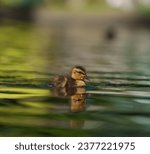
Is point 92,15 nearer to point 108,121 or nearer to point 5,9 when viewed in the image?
point 5,9

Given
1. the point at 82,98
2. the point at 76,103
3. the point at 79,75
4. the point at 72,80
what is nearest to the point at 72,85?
the point at 72,80

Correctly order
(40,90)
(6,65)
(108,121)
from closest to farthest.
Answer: (108,121) < (40,90) < (6,65)

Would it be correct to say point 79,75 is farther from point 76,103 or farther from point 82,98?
point 76,103

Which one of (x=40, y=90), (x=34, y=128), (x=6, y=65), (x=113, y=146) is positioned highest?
(x=6, y=65)

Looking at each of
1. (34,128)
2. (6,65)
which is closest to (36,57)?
(6,65)

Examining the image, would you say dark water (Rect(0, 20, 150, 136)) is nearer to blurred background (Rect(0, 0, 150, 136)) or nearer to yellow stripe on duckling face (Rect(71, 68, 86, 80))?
blurred background (Rect(0, 0, 150, 136))

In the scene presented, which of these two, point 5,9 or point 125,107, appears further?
point 5,9

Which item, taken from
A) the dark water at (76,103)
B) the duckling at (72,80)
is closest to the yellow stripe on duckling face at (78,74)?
the duckling at (72,80)

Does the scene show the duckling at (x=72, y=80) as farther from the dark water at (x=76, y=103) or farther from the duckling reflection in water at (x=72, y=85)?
the dark water at (x=76, y=103)
